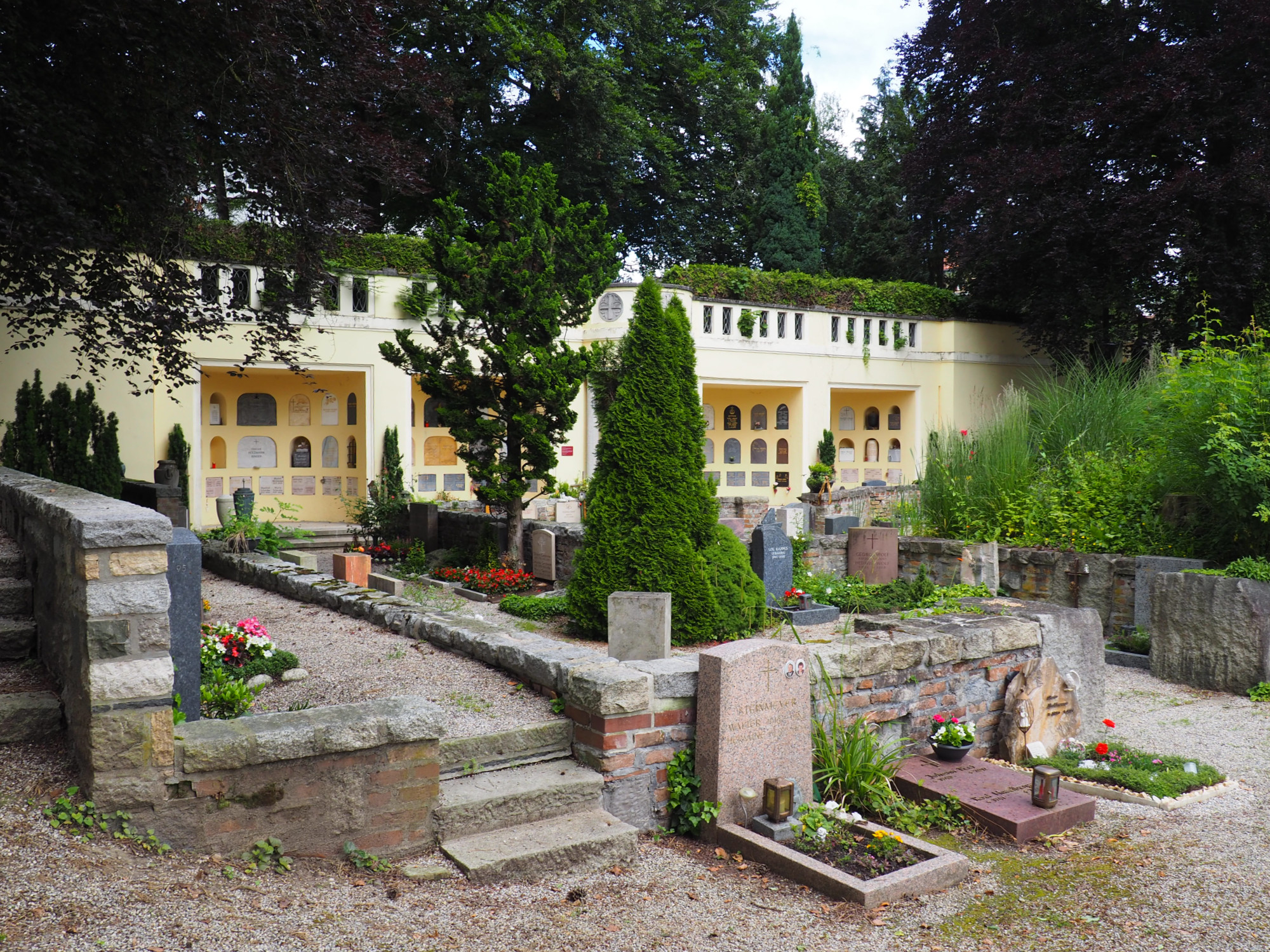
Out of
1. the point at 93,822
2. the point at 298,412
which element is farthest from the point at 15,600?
the point at 298,412

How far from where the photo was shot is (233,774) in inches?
137

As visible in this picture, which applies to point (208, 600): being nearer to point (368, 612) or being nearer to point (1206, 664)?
point (368, 612)

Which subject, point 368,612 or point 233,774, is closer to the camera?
point 233,774

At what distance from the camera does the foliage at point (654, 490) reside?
8.47 meters

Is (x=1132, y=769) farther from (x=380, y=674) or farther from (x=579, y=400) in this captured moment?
(x=579, y=400)

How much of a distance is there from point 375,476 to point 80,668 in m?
15.9

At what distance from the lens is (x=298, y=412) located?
2059cm

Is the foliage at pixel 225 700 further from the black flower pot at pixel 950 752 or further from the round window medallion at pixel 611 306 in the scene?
the round window medallion at pixel 611 306

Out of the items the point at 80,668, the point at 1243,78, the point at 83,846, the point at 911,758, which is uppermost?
the point at 1243,78

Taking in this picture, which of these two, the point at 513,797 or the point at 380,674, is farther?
the point at 380,674

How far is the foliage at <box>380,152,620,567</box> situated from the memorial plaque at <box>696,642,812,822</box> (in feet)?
26.6

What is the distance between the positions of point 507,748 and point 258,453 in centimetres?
1775

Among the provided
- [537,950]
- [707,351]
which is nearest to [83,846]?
[537,950]

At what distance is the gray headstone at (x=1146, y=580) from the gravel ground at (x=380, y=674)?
244 inches
